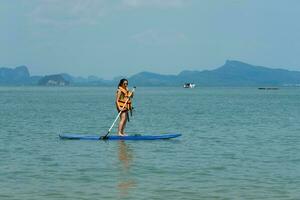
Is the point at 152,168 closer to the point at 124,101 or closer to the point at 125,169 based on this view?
the point at 125,169

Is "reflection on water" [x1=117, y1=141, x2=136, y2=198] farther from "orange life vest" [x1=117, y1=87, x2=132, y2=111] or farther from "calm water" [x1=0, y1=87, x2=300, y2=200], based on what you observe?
"orange life vest" [x1=117, y1=87, x2=132, y2=111]

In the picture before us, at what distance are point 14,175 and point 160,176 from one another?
4.28 metres

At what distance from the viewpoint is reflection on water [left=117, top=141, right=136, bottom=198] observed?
17609 millimetres

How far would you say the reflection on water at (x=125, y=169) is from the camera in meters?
17.6

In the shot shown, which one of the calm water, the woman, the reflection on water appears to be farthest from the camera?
the woman

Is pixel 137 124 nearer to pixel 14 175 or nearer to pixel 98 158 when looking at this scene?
pixel 98 158

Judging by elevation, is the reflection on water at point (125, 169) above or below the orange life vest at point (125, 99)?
below

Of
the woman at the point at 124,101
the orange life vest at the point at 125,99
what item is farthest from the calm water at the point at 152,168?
the orange life vest at the point at 125,99

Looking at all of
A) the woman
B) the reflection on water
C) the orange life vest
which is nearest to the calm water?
the reflection on water

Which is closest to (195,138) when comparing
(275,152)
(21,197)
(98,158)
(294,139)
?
(294,139)

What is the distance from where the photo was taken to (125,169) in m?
21.5

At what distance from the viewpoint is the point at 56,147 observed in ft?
94.0

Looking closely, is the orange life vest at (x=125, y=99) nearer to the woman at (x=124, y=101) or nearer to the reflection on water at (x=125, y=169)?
the woman at (x=124, y=101)

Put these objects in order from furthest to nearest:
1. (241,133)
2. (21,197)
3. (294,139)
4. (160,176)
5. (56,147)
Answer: (241,133)
(294,139)
(56,147)
(160,176)
(21,197)
